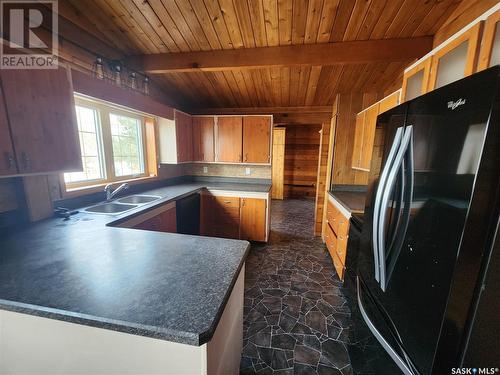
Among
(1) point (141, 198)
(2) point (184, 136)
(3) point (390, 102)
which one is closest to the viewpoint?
(3) point (390, 102)

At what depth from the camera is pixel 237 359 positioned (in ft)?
3.89

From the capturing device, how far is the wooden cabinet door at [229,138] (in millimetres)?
3555

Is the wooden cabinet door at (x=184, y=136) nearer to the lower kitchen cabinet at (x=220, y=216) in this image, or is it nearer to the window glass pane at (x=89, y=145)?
the lower kitchen cabinet at (x=220, y=216)

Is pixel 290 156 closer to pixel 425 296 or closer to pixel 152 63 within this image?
pixel 152 63

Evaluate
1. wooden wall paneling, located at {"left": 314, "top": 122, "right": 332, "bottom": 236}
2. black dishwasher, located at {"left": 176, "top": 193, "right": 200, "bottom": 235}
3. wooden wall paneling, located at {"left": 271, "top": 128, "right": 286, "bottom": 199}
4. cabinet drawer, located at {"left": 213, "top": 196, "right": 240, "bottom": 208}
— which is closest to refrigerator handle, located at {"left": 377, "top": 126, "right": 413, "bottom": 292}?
black dishwasher, located at {"left": 176, "top": 193, "right": 200, "bottom": 235}

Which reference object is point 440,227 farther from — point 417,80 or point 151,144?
point 151,144

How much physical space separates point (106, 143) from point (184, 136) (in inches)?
50.6

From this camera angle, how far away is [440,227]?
0.66 metres

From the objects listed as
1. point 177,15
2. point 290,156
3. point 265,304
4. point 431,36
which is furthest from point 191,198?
point 290,156

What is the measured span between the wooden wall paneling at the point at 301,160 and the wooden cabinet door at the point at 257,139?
12.6 ft

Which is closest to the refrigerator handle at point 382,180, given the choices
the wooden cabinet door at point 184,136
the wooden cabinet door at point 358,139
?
the wooden cabinet door at point 358,139

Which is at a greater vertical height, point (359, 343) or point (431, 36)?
point (431, 36)

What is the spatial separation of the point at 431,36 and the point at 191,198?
3290 millimetres

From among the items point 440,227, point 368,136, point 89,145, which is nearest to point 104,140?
point 89,145
